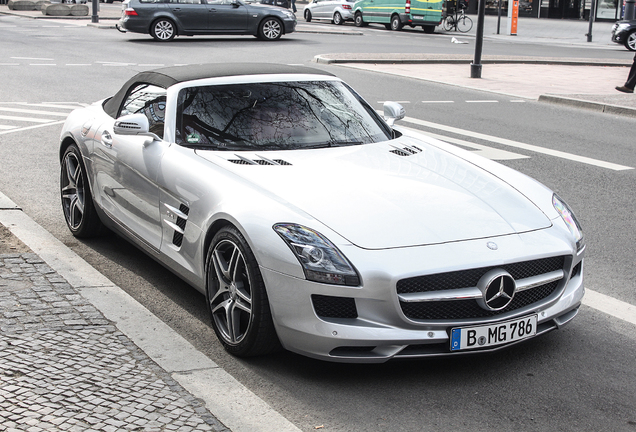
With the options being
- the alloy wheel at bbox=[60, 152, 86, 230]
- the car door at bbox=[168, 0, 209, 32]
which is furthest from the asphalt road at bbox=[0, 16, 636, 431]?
the car door at bbox=[168, 0, 209, 32]

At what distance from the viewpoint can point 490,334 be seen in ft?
12.7

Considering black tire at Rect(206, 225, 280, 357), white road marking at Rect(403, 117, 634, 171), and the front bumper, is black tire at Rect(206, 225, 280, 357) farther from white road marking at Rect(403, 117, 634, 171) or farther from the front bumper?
white road marking at Rect(403, 117, 634, 171)

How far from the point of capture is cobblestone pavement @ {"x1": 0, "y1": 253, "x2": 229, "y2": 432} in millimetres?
3373

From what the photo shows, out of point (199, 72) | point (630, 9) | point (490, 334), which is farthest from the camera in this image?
point (630, 9)

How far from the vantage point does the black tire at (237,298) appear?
4023 mm

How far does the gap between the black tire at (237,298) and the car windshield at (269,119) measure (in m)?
0.95

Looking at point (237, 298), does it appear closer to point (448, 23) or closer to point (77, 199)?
point (77, 199)

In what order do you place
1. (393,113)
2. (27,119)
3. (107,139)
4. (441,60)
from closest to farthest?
1. (107,139)
2. (393,113)
3. (27,119)
4. (441,60)

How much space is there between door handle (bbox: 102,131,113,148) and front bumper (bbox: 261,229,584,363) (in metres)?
2.29

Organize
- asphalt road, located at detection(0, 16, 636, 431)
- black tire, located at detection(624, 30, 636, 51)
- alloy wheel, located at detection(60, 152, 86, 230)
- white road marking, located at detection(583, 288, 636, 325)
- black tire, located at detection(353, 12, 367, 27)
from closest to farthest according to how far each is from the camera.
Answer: asphalt road, located at detection(0, 16, 636, 431) < white road marking, located at detection(583, 288, 636, 325) < alloy wheel, located at detection(60, 152, 86, 230) < black tire, located at detection(624, 30, 636, 51) < black tire, located at detection(353, 12, 367, 27)

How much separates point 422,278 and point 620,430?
42.5 inches

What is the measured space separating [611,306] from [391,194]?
5.69 feet

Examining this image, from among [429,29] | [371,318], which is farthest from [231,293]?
[429,29]

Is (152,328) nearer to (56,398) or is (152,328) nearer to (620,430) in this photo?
(56,398)
